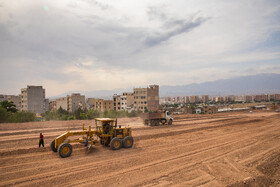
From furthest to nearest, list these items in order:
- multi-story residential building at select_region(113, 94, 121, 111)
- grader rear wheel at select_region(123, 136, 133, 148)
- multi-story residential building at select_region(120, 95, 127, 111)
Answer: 1. multi-story residential building at select_region(113, 94, 121, 111)
2. multi-story residential building at select_region(120, 95, 127, 111)
3. grader rear wheel at select_region(123, 136, 133, 148)

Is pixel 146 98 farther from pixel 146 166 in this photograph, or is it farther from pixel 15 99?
pixel 146 166

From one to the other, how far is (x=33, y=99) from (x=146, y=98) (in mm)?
41240

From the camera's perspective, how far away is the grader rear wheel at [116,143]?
1299 centimetres

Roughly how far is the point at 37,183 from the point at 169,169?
6.08 meters

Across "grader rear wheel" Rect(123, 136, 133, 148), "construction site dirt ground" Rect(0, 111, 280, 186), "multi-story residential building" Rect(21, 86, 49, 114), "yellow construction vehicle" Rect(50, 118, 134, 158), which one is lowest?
"construction site dirt ground" Rect(0, 111, 280, 186)

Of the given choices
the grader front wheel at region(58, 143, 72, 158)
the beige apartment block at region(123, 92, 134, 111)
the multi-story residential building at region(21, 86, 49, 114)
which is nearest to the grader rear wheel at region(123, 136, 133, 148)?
the grader front wheel at region(58, 143, 72, 158)

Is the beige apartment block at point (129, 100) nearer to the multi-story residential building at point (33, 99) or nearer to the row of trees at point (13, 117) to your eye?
the multi-story residential building at point (33, 99)

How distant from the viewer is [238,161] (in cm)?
1138

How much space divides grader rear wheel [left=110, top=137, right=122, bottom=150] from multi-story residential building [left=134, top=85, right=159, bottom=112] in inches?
2359

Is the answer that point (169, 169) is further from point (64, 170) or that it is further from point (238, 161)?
point (64, 170)

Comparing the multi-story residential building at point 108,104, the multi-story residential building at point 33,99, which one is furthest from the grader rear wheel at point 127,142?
the multi-story residential building at point 33,99

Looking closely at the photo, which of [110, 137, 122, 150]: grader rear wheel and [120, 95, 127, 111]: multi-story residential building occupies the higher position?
[120, 95, 127, 111]: multi-story residential building

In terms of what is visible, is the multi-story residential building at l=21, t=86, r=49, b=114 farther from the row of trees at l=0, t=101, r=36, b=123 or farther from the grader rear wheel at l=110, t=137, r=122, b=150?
the grader rear wheel at l=110, t=137, r=122, b=150

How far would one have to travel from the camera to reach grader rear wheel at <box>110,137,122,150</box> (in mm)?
12992
